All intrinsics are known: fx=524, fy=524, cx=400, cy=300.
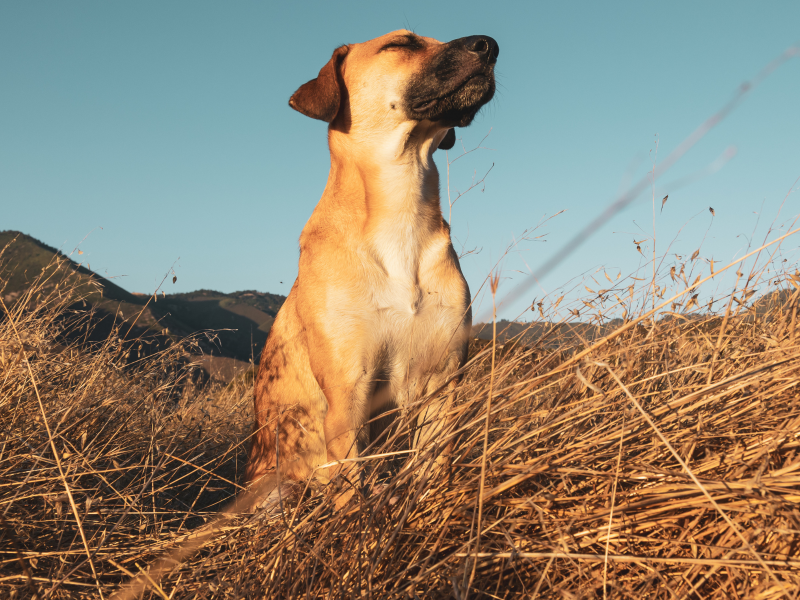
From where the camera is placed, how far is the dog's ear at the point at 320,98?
311 centimetres

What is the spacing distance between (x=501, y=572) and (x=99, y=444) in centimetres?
260

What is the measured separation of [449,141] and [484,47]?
94cm

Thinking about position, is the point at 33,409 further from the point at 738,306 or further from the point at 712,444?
the point at 738,306

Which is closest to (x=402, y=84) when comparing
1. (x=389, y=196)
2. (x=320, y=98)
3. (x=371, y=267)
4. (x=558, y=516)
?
(x=320, y=98)

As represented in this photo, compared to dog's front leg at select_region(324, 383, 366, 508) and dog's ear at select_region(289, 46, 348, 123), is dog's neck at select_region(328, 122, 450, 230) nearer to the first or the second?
dog's ear at select_region(289, 46, 348, 123)

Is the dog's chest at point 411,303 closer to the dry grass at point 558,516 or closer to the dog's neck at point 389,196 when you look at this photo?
the dog's neck at point 389,196

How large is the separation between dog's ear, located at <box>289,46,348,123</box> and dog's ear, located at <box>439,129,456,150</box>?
97 centimetres

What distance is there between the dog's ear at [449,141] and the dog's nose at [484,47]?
33.8 inches

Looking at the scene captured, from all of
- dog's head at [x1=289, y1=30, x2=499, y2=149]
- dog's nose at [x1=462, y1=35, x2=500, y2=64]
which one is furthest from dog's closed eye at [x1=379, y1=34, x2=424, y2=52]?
dog's nose at [x1=462, y1=35, x2=500, y2=64]

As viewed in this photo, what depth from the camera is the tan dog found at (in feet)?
8.53

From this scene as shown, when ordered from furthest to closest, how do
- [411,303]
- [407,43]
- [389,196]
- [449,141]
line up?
1. [449,141]
2. [407,43]
3. [389,196]
4. [411,303]

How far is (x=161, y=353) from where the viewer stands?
3553 millimetres

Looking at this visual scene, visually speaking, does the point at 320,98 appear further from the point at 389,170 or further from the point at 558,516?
the point at 558,516

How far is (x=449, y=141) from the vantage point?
152 inches
